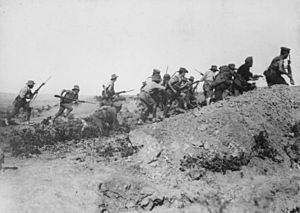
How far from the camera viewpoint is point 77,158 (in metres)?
8.58

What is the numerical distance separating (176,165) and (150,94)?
4.57m

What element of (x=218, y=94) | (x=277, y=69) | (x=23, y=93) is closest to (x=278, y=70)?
(x=277, y=69)

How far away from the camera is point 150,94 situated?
12375 millimetres

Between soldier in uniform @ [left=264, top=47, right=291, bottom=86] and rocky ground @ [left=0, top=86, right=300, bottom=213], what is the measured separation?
0.69 metres

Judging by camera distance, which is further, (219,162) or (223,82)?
(223,82)

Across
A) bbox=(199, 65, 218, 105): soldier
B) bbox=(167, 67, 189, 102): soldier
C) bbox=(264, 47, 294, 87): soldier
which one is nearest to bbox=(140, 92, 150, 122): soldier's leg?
bbox=(167, 67, 189, 102): soldier

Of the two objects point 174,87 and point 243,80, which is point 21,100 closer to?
point 174,87

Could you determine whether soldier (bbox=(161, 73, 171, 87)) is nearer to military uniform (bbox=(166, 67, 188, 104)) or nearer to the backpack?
military uniform (bbox=(166, 67, 188, 104))

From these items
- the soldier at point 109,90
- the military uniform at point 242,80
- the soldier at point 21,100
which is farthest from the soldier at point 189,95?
the soldier at point 21,100

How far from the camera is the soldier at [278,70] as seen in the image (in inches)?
436

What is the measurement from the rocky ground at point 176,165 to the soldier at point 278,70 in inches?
26.8

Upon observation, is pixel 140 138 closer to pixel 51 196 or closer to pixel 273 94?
pixel 51 196

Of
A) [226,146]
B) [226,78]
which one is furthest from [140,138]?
[226,78]

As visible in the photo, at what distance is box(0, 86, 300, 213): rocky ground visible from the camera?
7.08 meters
